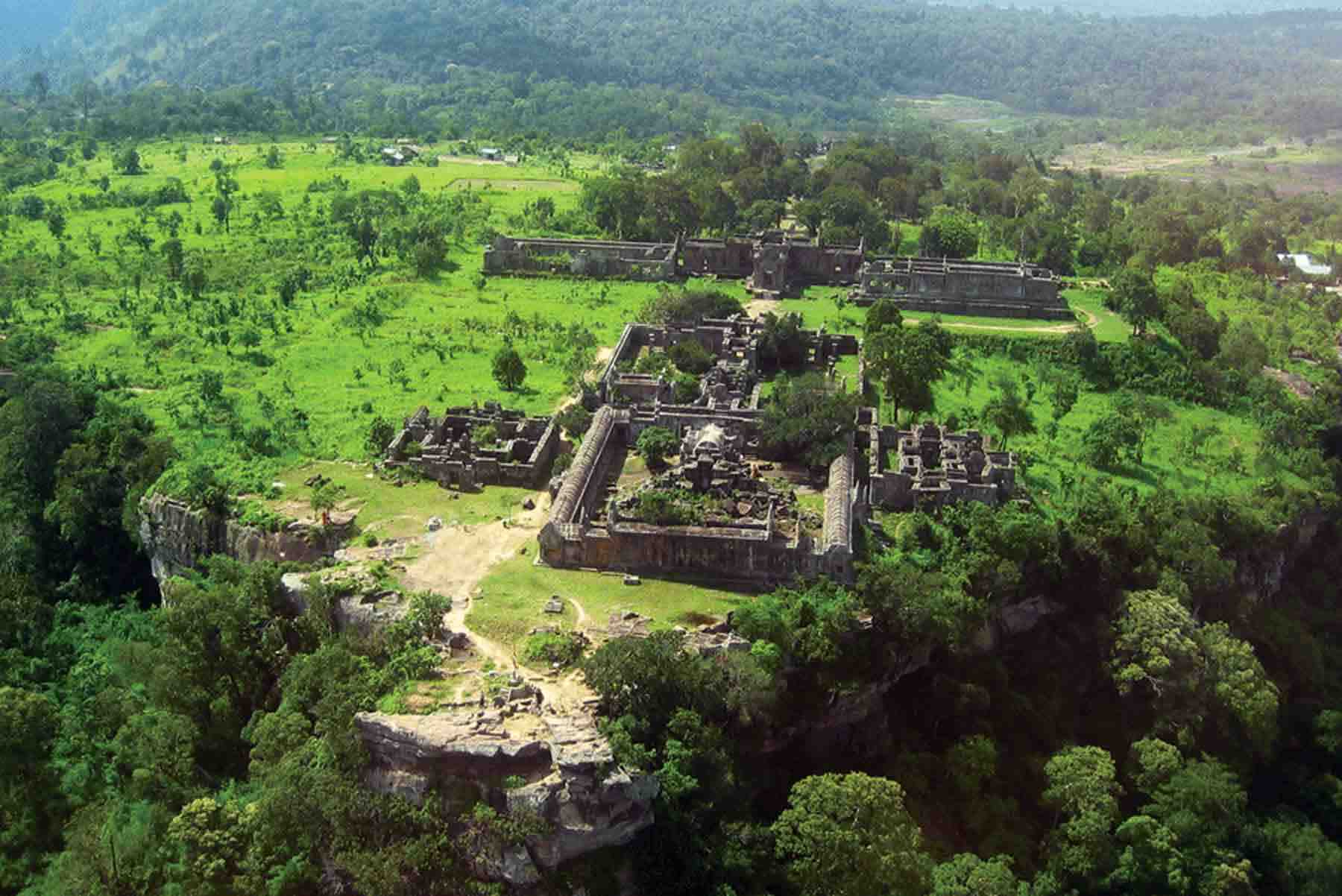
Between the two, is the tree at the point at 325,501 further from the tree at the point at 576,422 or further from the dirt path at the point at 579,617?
the tree at the point at 576,422

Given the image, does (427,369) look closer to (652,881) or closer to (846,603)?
(846,603)

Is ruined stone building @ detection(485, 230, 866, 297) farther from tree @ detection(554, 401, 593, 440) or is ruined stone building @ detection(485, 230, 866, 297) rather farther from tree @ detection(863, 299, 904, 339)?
tree @ detection(554, 401, 593, 440)

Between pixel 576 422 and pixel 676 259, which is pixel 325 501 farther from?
pixel 676 259

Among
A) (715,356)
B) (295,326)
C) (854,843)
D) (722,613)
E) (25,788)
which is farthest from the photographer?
(295,326)

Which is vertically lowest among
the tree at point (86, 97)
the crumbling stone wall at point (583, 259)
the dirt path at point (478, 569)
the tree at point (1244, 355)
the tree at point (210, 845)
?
the tree at point (86, 97)

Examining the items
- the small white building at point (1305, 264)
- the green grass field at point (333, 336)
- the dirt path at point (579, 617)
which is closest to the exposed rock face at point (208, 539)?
the green grass field at point (333, 336)

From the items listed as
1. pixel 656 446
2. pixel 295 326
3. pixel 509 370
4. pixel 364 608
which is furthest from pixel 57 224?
pixel 364 608

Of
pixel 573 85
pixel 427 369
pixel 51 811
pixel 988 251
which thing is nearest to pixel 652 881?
pixel 51 811
